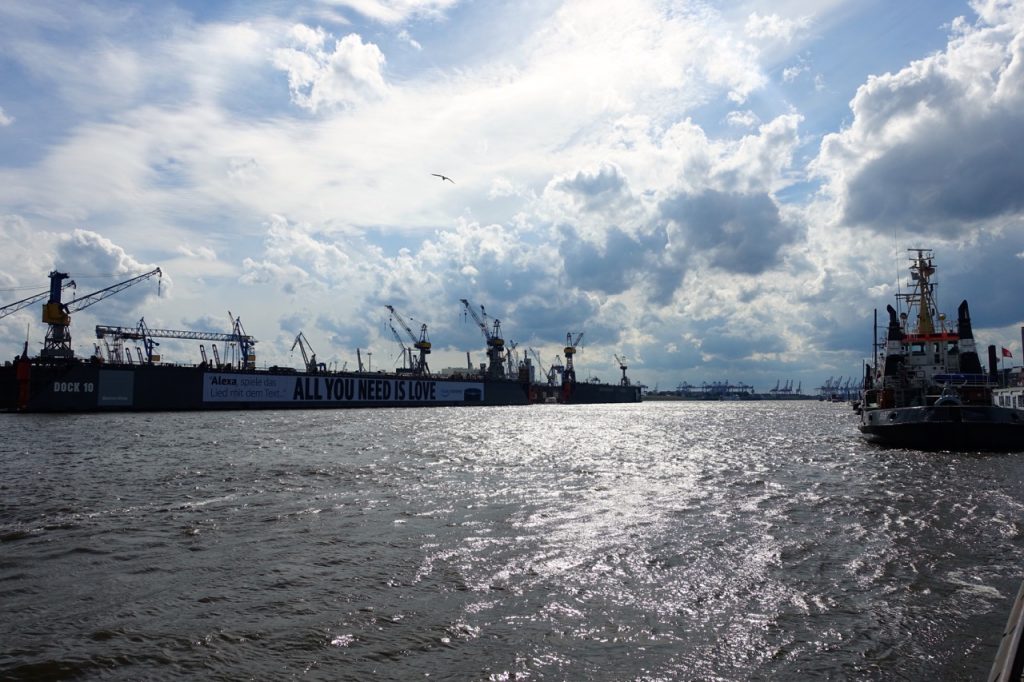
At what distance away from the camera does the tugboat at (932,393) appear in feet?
122

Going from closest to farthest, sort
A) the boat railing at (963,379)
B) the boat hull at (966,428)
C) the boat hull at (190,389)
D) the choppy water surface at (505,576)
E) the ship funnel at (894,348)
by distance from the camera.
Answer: the choppy water surface at (505,576) < the boat hull at (966,428) < the boat railing at (963,379) < the ship funnel at (894,348) < the boat hull at (190,389)

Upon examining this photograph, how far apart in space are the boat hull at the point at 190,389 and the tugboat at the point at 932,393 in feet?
285

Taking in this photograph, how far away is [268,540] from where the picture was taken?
1560cm

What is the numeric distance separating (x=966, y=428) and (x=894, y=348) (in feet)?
49.3

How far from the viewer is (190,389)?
9881 cm

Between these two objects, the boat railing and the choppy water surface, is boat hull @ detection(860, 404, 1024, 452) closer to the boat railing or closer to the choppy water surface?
the boat railing

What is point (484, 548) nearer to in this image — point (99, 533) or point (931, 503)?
point (99, 533)

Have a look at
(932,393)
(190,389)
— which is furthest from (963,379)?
(190,389)

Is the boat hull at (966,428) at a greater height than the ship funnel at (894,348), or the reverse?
the ship funnel at (894,348)

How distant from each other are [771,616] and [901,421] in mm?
34421

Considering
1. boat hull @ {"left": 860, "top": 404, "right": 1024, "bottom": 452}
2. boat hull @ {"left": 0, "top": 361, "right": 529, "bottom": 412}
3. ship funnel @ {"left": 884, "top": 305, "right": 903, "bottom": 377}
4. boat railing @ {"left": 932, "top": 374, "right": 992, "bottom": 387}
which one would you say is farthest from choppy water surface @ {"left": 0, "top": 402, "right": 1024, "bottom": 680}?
boat hull @ {"left": 0, "top": 361, "right": 529, "bottom": 412}

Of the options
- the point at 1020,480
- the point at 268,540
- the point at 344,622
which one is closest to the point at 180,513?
the point at 268,540

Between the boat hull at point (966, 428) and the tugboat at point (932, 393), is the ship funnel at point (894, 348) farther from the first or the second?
the boat hull at point (966, 428)

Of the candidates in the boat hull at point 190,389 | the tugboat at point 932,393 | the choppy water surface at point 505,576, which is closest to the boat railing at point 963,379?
the tugboat at point 932,393
